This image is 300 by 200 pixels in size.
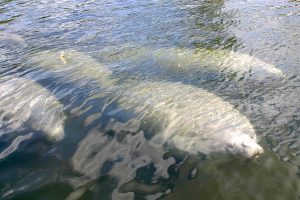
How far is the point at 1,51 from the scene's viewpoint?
8.77m

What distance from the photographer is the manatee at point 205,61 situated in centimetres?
673

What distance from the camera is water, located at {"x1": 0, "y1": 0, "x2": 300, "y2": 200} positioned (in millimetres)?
4266

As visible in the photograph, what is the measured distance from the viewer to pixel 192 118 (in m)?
5.24

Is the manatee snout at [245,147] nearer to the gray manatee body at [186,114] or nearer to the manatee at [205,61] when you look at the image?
the gray manatee body at [186,114]

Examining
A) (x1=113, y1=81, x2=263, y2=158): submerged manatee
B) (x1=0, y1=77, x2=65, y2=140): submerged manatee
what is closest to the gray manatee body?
(x1=113, y1=81, x2=263, y2=158): submerged manatee

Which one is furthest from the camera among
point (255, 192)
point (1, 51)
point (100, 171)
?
point (1, 51)

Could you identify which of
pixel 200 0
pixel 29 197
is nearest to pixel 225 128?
pixel 29 197

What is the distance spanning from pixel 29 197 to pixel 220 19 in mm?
7339

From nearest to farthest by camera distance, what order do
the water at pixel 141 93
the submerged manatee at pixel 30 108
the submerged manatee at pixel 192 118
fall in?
the water at pixel 141 93 < the submerged manatee at pixel 192 118 < the submerged manatee at pixel 30 108

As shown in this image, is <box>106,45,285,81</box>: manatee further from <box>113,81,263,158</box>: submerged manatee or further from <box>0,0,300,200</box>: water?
<box>113,81,263,158</box>: submerged manatee

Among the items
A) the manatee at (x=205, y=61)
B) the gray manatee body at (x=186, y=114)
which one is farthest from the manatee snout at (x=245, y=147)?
the manatee at (x=205, y=61)

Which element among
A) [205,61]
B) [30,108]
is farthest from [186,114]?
[30,108]

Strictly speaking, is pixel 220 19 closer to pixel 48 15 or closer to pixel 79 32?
pixel 79 32

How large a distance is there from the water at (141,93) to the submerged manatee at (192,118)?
0.05 meters
